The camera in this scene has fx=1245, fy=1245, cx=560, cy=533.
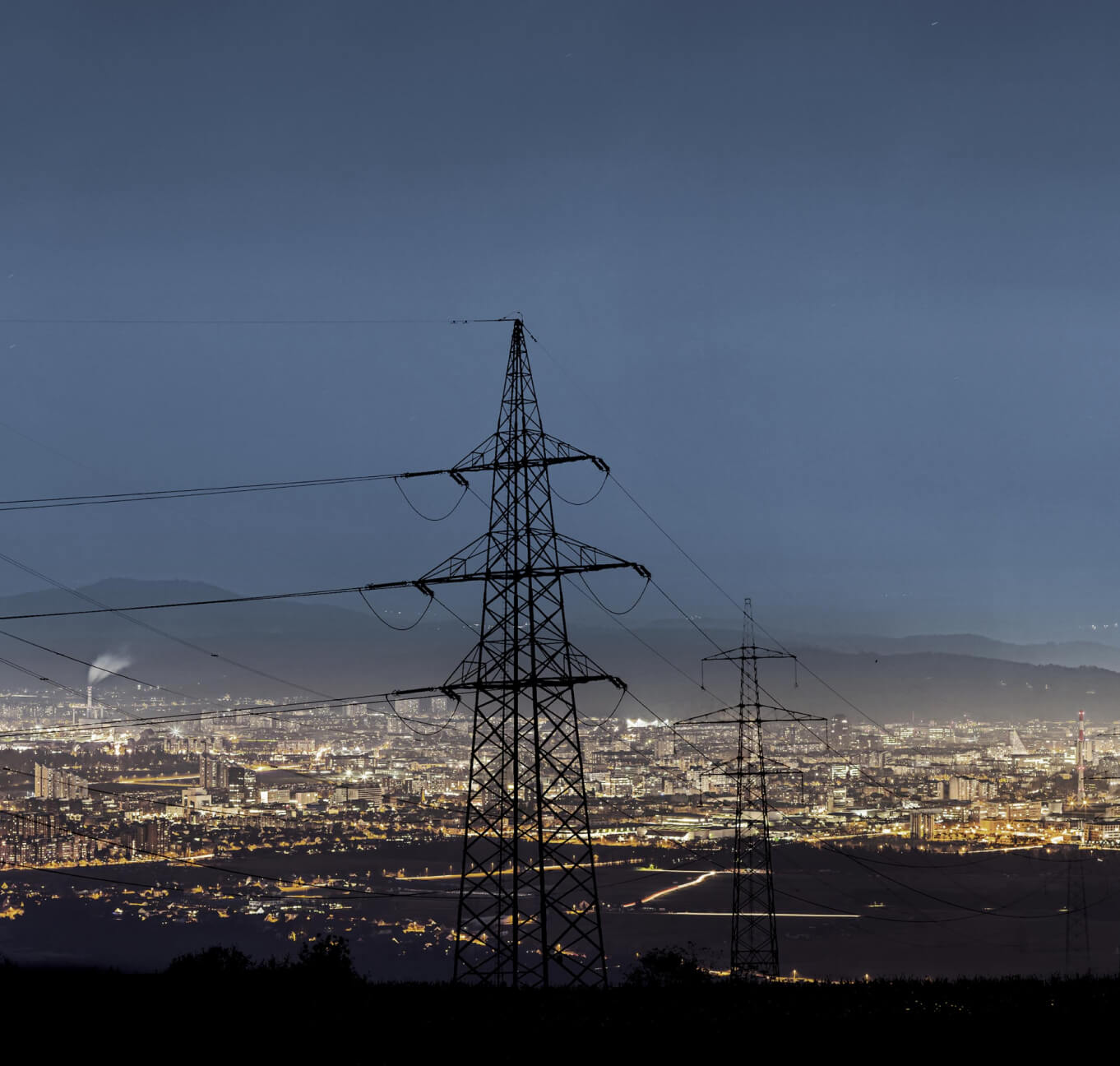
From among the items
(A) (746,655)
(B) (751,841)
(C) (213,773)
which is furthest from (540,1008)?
(C) (213,773)

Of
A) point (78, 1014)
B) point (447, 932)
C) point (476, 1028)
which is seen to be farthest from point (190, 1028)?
point (447, 932)

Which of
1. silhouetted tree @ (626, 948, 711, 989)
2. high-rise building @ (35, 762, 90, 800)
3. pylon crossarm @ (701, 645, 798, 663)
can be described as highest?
pylon crossarm @ (701, 645, 798, 663)

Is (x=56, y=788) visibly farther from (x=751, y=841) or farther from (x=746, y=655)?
(x=746, y=655)

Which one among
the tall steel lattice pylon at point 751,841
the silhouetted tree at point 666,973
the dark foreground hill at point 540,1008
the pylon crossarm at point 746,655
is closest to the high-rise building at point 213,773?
the tall steel lattice pylon at point 751,841

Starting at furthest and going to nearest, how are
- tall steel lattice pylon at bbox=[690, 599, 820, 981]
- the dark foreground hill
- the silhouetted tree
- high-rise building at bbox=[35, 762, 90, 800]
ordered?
high-rise building at bbox=[35, 762, 90, 800] → tall steel lattice pylon at bbox=[690, 599, 820, 981] → the silhouetted tree → the dark foreground hill

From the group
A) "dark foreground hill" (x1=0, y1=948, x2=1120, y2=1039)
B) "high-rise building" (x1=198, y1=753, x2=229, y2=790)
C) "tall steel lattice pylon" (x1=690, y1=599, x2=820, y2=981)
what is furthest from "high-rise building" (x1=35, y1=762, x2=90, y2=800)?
"dark foreground hill" (x1=0, y1=948, x2=1120, y2=1039)

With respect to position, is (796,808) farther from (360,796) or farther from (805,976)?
(805,976)

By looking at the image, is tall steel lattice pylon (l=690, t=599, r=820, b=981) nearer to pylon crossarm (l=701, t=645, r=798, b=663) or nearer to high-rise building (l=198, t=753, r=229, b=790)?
pylon crossarm (l=701, t=645, r=798, b=663)

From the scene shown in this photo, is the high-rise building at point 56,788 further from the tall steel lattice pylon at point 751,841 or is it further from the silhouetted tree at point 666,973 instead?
the silhouetted tree at point 666,973

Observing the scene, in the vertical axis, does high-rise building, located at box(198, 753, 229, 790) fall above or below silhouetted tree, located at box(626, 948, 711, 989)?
above

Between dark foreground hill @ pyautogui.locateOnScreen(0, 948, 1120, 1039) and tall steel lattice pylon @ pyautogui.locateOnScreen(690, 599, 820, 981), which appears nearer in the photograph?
dark foreground hill @ pyautogui.locateOnScreen(0, 948, 1120, 1039)
